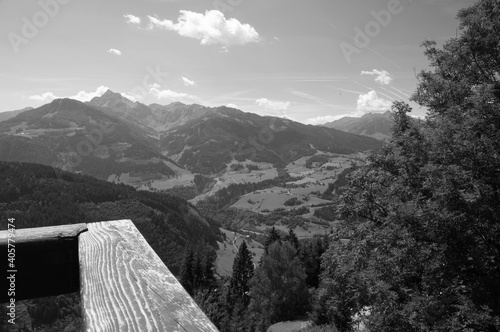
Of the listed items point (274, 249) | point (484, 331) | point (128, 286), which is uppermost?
point (128, 286)

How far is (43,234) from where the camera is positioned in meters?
2.52

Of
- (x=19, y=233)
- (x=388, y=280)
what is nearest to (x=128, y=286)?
(x=19, y=233)

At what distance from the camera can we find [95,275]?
6.99 feet

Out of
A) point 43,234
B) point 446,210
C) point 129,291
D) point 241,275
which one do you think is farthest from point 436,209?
point 241,275

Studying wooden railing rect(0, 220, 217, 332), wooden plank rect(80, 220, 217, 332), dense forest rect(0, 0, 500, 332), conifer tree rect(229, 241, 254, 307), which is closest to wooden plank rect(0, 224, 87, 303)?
wooden railing rect(0, 220, 217, 332)

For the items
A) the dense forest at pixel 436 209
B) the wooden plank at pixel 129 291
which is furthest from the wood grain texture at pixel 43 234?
the dense forest at pixel 436 209

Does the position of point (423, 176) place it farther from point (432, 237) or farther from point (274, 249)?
point (274, 249)

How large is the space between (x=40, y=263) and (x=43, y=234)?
0.23 meters

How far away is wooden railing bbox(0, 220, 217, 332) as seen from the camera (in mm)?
1611

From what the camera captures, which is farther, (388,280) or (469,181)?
(388,280)

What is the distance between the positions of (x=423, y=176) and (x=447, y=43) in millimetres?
6542

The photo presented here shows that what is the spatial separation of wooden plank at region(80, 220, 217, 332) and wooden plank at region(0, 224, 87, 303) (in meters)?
0.17

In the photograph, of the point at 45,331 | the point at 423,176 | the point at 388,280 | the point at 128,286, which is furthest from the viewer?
the point at 45,331

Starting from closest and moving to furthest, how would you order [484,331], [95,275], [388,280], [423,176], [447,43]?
[95,275]
[484,331]
[388,280]
[423,176]
[447,43]
